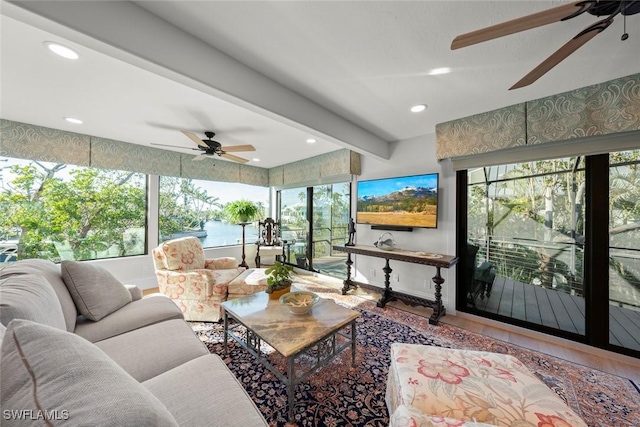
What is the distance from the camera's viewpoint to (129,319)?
5.20ft

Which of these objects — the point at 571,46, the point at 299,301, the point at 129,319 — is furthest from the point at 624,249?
the point at 129,319

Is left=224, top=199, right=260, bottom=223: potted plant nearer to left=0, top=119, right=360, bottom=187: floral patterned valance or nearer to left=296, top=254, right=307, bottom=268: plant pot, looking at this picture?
left=0, top=119, right=360, bottom=187: floral patterned valance

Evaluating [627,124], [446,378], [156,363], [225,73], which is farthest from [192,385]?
[627,124]

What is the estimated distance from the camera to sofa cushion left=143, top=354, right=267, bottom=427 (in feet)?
2.89

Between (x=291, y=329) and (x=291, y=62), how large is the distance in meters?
1.90

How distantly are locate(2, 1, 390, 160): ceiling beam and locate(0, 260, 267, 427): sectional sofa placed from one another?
50.1 inches

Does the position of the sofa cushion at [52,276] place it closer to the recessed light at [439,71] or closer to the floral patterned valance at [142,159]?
the floral patterned valance at [142,159]

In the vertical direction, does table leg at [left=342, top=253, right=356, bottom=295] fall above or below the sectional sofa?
below

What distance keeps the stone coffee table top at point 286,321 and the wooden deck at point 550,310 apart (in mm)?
2029

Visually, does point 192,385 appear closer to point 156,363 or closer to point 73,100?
point 156,363

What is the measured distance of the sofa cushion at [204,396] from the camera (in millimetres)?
882

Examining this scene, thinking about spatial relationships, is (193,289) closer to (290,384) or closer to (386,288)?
(290,384)

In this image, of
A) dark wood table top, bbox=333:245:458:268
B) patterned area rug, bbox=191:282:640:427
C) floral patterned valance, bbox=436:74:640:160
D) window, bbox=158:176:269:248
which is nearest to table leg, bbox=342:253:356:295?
dark wood table top, bbox=333:245:458:268

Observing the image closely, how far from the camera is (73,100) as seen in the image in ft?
7.29
